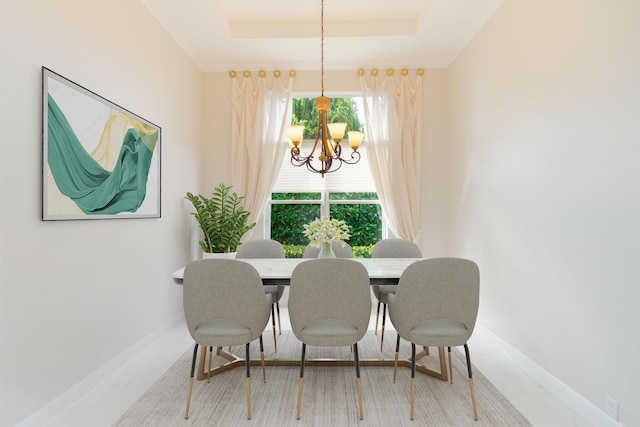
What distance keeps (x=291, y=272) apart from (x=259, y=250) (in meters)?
0.98

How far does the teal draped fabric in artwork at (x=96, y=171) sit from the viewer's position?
2.14 m

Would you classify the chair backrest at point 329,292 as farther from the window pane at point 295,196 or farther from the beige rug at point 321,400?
the window pane at point 295,196

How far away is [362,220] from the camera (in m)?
4.85

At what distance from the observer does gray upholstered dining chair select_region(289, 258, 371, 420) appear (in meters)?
2.14

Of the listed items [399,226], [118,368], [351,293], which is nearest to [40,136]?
[118,368]

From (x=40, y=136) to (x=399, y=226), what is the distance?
362cm

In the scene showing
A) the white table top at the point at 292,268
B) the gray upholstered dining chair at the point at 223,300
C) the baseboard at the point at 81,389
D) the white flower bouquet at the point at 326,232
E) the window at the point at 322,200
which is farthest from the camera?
the window at the point at 322,200

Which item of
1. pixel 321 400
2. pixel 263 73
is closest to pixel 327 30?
pixel 263 73

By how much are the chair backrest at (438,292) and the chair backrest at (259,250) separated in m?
1.55

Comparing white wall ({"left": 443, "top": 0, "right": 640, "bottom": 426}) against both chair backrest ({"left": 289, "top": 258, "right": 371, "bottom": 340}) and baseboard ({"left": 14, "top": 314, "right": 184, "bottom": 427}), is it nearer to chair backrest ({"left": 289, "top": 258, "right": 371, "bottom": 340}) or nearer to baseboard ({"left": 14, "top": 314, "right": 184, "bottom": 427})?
chair backrest ({"left": 289, "top": 258, "right": 371, "bottom": 340})

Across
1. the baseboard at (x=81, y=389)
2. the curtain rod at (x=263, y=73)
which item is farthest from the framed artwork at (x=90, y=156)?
the curtain rod at (x=263, y=73)

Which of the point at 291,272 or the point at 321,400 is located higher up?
the point at 291,272

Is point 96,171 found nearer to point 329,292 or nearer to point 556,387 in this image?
point 329,292

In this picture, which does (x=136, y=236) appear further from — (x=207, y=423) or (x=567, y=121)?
(x=567, y=121)
